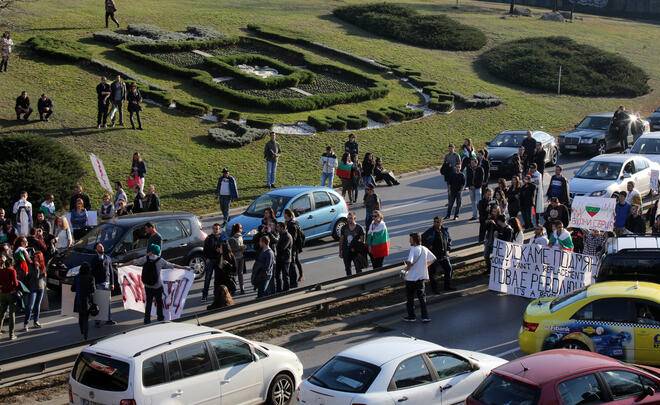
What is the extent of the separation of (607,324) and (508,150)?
16.8m

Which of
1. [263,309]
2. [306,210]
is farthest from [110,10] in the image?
[263,309]

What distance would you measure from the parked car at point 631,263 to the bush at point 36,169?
15598mm

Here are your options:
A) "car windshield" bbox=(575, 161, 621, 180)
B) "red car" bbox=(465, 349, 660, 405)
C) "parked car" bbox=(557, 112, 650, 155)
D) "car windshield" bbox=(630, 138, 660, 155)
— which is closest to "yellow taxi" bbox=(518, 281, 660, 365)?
"red car" bbox=(465, 349, 660, 405)

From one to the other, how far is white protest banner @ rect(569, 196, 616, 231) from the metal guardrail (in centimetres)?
277

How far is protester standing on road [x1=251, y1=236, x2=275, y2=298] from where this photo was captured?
1578 centimetres

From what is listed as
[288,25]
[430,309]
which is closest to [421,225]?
[430,309]

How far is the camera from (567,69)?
4591 cm

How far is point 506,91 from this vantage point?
42656 millimetres

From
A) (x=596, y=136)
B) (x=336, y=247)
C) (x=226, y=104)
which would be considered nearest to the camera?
(x=336, y=247)

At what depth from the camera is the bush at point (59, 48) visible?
32625 mm

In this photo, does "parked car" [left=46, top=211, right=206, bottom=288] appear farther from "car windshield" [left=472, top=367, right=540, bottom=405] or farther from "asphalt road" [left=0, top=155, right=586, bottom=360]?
"car windshield" [left=472, top=367, right=540, bottom=405]

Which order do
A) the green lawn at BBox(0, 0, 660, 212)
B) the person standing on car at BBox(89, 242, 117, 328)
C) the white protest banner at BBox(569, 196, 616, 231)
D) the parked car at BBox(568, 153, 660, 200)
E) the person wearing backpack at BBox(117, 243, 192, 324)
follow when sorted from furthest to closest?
the green lawn at BBox(0, 0, 660, 212), the parked car at BBox(568, 153, 660, 200), the white protest banner at BBox(569, 196, 616, 231), the person standing on car at BBox(89, 242, 117, 328), the person wearing backpack at BBox(117, 243, 192, 324)

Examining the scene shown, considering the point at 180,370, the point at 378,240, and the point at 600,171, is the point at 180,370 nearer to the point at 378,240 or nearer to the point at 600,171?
the point at 378,240

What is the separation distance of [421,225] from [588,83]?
26.5 m
